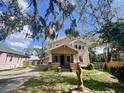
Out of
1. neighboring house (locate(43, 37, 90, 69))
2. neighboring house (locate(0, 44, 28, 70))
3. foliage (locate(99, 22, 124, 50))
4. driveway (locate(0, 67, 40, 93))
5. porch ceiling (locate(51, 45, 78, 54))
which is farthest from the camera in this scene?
neighboring house (locate(0, 44, 28, 70))

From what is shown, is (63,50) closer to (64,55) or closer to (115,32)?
(64,55)

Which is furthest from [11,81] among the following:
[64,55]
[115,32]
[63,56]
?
[63,56]

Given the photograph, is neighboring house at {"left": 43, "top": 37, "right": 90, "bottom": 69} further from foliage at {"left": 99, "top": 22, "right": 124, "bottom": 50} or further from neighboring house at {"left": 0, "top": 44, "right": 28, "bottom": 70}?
foliage at {"left": 99, "top": 22, "right": 124, "bottom": 50}

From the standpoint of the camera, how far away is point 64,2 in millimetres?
15141

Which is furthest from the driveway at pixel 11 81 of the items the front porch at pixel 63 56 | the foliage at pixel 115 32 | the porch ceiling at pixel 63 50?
the porch ceiling at pixel 63 50

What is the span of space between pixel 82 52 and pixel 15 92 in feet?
97.6

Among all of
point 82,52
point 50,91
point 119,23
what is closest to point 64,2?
point 50,91

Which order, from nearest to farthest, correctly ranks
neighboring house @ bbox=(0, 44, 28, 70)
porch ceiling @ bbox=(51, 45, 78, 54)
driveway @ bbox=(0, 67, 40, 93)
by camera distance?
driveway @ bbox=(0, 67, 40, 93), porch ceiling @ bbox=(51, 45, 78, 54), neighboring house @ bbox=(0, 44, 28, 70)

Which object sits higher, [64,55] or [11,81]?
[64,55]

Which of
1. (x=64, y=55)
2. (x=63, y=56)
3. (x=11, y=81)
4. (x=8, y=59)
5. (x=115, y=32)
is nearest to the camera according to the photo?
(x=11, y=81)

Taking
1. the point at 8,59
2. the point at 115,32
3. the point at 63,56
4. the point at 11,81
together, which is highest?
the point at 115,32

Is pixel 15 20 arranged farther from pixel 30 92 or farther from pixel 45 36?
pixel 30 92

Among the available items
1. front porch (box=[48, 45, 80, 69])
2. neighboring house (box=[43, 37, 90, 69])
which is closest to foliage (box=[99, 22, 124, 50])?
neighboring house (box=[43, 37, 90, 69])

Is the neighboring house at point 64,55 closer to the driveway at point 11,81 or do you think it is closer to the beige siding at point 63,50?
the beige siding at point 63,50
